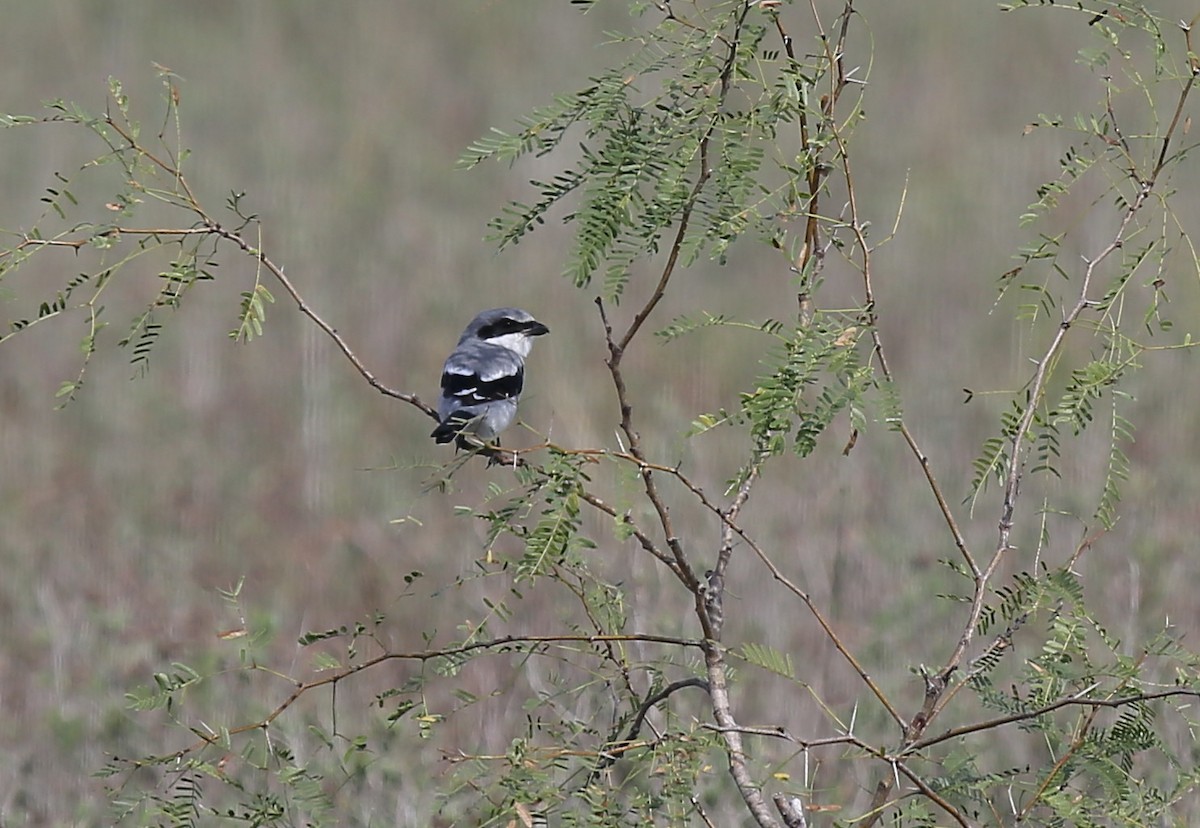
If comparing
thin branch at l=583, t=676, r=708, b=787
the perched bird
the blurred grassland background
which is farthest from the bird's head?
thin branch at l=583, t=676, r=708, b=787

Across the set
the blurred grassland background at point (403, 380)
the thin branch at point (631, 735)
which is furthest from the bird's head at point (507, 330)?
the thin branch at point (631, 735)

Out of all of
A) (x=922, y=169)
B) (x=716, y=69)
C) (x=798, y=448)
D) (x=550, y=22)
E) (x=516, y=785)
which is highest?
(x=550, y=22)

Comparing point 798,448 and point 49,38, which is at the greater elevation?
point 49,38

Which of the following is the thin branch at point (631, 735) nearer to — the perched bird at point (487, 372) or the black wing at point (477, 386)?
the perched bird at point (487, 372)

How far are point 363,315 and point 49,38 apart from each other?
6.25m

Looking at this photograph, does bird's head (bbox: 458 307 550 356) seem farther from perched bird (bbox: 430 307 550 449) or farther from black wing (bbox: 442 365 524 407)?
black wing (bbox: 442 365 524 407)

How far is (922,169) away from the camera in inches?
507

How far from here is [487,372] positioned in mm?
4695

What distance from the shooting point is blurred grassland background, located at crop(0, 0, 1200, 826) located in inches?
230

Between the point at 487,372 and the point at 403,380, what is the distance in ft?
14.9

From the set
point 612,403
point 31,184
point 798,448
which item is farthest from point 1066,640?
point 31,184

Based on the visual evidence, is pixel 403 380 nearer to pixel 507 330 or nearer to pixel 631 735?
pixel 507 330

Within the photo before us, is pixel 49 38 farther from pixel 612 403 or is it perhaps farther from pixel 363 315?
pixel 612 403

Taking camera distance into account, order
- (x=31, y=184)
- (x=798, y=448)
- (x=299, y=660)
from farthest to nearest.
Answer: (x=31, y=184) < (x=299, y=660) < (x=798, y=448)
